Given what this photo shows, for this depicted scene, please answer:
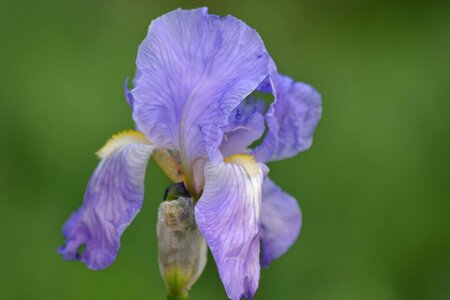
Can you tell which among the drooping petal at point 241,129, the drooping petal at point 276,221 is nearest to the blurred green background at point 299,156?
the drooping petal at point 276,221

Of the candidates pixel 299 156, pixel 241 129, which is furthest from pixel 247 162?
pixel 299 156

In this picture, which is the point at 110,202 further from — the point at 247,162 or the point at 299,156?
the point at 299,156

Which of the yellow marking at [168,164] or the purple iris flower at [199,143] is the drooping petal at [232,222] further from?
the yellow marking at [168,164]

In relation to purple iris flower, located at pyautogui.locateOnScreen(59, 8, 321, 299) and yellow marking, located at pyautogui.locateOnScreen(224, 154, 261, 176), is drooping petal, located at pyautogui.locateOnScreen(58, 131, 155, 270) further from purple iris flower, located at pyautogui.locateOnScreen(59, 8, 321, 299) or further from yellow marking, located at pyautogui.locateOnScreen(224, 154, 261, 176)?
yellow marking, located at pyautogui.locateOnScreen(224, 154, 261, 176)

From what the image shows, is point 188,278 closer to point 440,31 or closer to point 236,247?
point 236,247

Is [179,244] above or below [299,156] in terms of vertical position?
above
